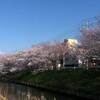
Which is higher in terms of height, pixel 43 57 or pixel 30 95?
pixel 43 57

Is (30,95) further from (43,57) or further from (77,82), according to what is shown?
(43,57)

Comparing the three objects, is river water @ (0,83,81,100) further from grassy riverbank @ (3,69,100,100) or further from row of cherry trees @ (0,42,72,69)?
row of cherry trees @ (0,42,72,69)

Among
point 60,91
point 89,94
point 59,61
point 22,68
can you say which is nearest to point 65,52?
point 59,61

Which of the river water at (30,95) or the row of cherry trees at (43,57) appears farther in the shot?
the row of cherry trees at (43,57)

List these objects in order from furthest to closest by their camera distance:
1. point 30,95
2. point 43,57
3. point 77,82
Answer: point 43,57, point 77,82, point 30,95

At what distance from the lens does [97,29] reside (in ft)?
121

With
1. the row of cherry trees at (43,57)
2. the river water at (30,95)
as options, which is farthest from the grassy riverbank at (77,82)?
the row of cherry trees at (43,57)

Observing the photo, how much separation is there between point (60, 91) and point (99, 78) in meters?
4.82

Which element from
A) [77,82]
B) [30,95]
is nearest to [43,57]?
[77,82]

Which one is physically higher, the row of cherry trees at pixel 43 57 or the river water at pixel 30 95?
the row of cherry trees at pixel 43 57

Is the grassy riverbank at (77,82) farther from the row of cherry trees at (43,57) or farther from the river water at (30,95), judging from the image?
the row of cherry trees at (43,57)

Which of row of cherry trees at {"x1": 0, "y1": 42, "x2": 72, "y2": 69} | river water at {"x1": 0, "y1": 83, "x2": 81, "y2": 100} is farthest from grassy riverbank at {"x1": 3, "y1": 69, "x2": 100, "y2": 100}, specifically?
row of cherry trees at {"x1": 0, "y1": 42, "x2": 72, "y2": 69}

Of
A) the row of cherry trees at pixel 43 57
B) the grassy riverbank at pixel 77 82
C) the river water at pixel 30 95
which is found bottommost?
the river water at pixel 30 95

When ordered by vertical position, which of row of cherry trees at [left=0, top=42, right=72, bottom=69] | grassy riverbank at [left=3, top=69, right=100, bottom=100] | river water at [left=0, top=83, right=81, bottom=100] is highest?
row of cherry trees at [left=0, top=42, right=72, bottom=69]
